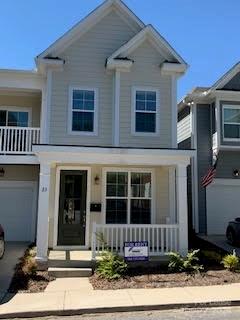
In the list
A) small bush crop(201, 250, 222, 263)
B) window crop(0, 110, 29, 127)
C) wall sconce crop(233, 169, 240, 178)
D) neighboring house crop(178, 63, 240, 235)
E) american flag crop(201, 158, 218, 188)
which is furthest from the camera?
wall sconce crop(233, 169, 240, 178)

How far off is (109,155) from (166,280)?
4.06m

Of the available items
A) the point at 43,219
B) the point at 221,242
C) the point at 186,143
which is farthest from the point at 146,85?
the point at 221,242

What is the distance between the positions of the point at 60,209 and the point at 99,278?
3823 mm

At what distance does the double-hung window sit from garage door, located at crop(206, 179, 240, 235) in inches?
342

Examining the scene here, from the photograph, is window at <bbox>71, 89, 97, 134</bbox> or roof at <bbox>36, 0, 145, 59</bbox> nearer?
window at <bbox>71, 89, 97, 134</bbox>

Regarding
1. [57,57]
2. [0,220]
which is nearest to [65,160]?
[57,57]

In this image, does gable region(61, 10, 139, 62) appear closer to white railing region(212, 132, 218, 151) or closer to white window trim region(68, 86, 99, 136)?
white window trim region(68, 86, 99, 136)

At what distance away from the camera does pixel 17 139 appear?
1448cm

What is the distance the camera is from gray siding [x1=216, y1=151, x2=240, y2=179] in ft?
58.5

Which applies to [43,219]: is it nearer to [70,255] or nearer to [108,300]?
[70,255]

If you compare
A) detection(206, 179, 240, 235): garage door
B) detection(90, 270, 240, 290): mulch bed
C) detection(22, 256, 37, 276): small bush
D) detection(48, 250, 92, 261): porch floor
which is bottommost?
detection(90, 270, 240, 290): mulch bed

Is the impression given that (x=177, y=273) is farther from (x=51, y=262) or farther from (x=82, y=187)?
(x=82, y=187)

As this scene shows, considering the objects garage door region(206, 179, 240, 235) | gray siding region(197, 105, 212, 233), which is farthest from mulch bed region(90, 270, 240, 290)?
garage door region(206, 179, 240, 235)

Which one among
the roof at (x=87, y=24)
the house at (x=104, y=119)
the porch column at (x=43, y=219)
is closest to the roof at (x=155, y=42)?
the house at (x=104, y=119)
